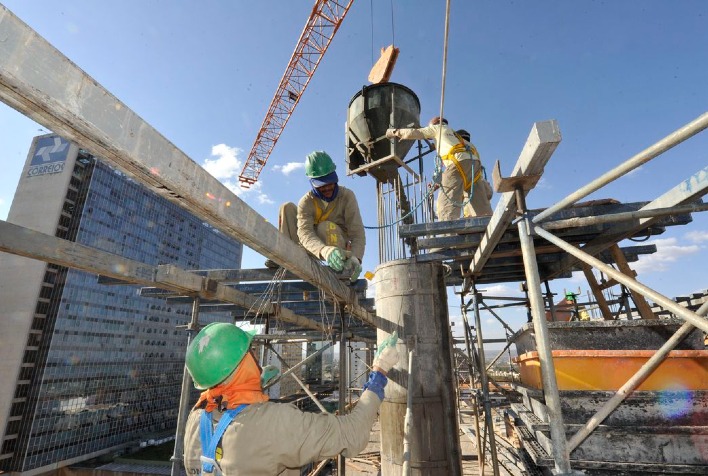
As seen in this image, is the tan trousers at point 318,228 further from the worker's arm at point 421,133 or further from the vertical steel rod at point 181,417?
the worker's arm at point 421,133

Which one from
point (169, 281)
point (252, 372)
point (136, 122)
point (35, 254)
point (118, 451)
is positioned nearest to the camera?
point (136, 122)

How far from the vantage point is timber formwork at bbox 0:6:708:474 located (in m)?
1.52

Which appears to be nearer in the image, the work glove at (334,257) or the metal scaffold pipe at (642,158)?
the metal scaffold pipe at (642,158)

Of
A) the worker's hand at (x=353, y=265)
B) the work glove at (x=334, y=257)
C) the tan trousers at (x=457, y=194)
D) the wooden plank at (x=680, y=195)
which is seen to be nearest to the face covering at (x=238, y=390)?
the work glove at (x=334, y=257)

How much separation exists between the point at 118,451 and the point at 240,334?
202 ft

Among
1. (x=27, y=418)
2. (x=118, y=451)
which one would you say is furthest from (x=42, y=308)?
(x=118, y=451)

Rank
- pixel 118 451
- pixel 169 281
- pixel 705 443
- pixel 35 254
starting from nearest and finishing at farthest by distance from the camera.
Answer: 1. pixel 705 443
2. pixel 35 254
3. pixel 169 281
4. pixel 118 451

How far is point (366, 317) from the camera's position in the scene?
291 inches

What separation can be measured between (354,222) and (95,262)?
3.81 meters

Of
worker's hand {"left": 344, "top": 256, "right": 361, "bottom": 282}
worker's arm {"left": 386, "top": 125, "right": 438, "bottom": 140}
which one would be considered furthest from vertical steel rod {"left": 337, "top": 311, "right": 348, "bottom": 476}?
worker's arm {"left": 386, "top": 125, "right": 438, "bottom": 140}

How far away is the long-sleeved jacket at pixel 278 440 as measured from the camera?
2.28 meters

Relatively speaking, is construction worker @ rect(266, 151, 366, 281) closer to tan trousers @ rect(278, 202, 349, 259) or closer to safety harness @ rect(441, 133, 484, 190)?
tan trousers @ rect(278, 202, 349, 259)

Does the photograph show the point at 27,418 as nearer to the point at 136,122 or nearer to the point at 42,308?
the point at 42,308

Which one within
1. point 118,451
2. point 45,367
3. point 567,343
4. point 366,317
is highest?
point 366,317
